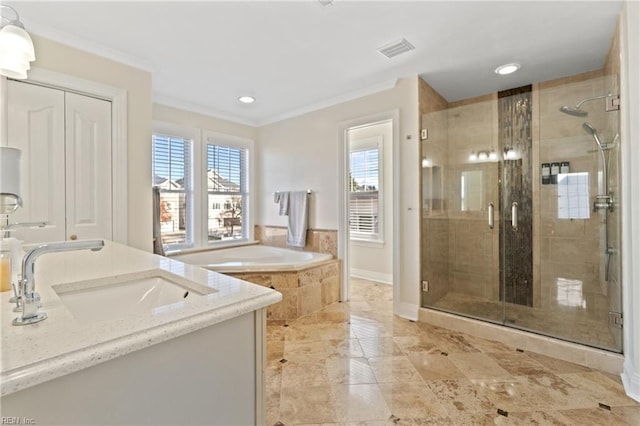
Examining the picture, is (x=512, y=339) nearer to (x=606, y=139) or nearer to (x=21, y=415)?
(x=606, y=139)

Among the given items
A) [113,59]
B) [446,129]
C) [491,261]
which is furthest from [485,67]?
[113,59]

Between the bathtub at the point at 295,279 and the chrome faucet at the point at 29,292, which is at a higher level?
the chrome faucet at the point at 29,292

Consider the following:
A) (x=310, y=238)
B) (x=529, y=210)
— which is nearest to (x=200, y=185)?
(x=310, y=238)

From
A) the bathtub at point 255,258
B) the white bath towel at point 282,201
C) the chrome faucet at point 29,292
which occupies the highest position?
the white bath towel at point 282,201

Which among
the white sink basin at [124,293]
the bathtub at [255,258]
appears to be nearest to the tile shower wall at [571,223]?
the bathtub at [255,258]

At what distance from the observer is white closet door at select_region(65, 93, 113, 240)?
89.7 inches

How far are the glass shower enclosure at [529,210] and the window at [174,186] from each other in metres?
2.93

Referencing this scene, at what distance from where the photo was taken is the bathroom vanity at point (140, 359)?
0.56 metres

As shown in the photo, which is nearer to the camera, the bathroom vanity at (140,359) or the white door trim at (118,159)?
the bathroom vanity at (140,359)

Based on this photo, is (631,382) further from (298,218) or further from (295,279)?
(298,218)

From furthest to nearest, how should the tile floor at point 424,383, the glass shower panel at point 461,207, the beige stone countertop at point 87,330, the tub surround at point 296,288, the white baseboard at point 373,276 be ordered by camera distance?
the white baseboard at point 373,276, the glass shower panel at point 461,207, the tub surround at point 296,288, the tile floor at point 424,383, the beige stone countertop at point 87,330

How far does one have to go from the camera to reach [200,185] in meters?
3.83

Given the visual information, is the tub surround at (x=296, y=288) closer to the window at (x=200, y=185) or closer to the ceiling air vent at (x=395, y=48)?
the window at (x=200, y=185)

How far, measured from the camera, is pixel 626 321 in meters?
1.83
